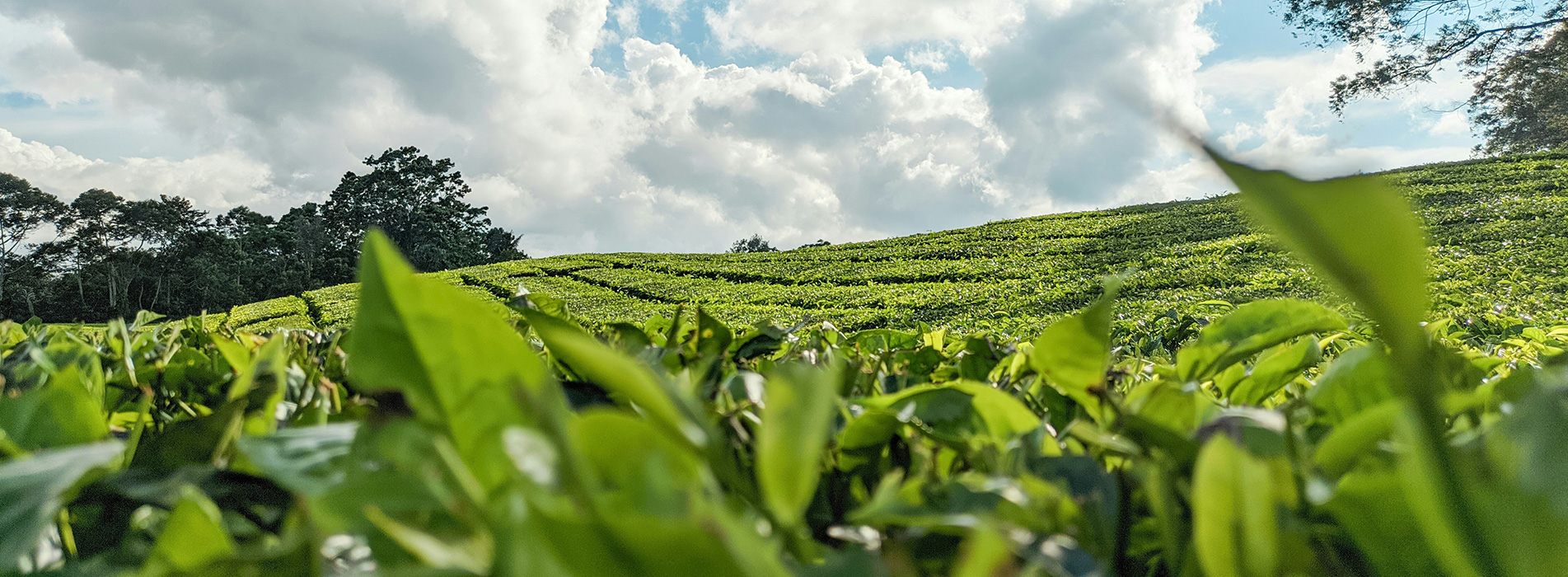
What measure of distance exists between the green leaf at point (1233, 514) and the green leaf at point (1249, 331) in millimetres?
294

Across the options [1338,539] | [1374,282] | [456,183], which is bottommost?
[1338,539]

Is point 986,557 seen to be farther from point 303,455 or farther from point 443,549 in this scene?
point 303,455

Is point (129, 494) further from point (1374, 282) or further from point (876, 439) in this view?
point (1374, 282)

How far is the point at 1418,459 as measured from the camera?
7.5 inches

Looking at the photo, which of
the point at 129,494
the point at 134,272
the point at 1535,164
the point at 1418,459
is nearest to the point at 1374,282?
the point at 1418,459

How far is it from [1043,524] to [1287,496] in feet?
0.28

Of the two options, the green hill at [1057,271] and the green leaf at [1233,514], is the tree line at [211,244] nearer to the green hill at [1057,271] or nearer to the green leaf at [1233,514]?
the green hill at [1057,271]

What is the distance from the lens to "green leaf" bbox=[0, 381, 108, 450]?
14.6 inches

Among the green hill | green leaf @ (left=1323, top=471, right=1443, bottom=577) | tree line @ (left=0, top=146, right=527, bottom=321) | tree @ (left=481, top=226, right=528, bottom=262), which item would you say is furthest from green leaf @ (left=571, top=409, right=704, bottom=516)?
tree @ (left=481, top=226, right=528, bottom=262)

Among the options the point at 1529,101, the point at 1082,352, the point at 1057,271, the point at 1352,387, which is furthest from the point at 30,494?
the point at 1529,101

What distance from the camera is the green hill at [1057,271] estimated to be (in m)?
7.61

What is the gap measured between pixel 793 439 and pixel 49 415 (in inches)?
15.6

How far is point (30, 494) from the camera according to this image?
0.91ft

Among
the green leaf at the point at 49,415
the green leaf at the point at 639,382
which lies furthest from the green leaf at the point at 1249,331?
the green leaf at the point at 49,415
